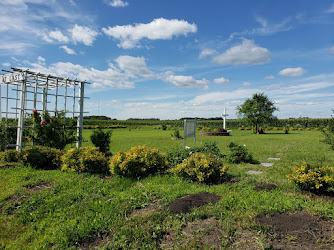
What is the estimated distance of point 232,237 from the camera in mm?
2764

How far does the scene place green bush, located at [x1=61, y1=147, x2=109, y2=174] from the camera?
6311 mm

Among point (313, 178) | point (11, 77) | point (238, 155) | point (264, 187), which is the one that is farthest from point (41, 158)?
point (313, 178)

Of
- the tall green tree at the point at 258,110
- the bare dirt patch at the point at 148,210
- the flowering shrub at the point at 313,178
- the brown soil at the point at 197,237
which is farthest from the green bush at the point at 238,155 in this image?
the tall green tree at the point at 258,110

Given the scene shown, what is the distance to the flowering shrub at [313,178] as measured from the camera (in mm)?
4349

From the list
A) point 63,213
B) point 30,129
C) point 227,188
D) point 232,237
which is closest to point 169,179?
point 227,188

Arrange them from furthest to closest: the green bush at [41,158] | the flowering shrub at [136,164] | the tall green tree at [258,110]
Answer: the tall green tree at [258,110] < the green bush at [41,158] < the flowering shrub at [136,164]

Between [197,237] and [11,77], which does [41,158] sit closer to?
[11,77]

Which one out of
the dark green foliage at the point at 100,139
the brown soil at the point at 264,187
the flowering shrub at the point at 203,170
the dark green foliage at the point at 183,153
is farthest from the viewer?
the dark green foliage at the point at 100,139

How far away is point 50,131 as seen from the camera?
8.51 m

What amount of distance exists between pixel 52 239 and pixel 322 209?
3.88m

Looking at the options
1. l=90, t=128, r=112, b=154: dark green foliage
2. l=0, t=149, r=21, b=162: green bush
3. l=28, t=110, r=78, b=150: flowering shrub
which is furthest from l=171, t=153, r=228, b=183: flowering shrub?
l=0, t=149, r=21, b=162: green bush

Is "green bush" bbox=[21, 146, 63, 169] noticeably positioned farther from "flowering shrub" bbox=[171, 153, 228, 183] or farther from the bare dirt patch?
the bare dirt patch

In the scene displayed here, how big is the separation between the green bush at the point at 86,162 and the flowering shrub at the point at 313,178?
4669 millimetres

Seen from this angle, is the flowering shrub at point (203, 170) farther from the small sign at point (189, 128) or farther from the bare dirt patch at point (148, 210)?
the small sign at point (189, 128)
